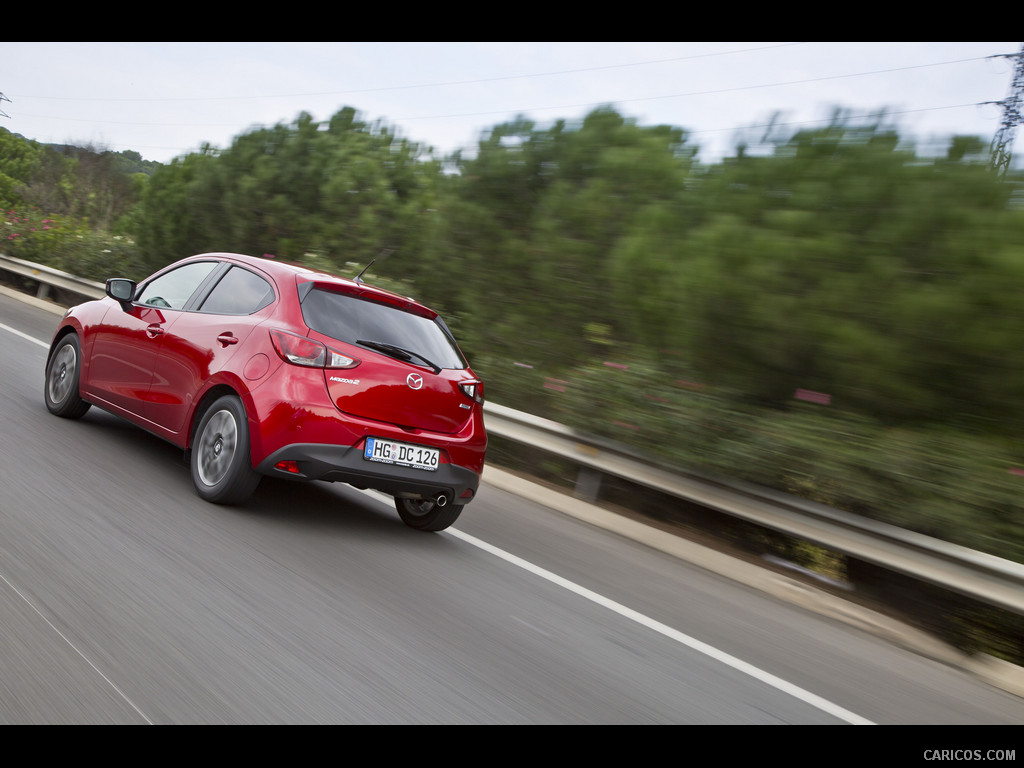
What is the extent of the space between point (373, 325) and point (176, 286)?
188 cm

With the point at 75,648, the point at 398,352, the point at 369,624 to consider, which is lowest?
the point at 75,648

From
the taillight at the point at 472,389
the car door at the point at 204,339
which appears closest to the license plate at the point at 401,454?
the taillight at the point at 472,389

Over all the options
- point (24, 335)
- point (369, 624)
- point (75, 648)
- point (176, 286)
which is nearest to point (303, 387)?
point (369, 624)

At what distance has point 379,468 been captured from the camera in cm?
562

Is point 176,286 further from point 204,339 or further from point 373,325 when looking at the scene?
point 373,325

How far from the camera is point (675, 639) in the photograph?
5.06m

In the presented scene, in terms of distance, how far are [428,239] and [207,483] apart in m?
7.47

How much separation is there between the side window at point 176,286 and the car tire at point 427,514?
2146 mm

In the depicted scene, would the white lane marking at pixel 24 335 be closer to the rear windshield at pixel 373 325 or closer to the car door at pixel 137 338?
the car door at pixel 137 338

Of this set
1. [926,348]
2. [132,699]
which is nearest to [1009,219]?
[926,348]

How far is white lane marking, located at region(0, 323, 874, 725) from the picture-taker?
4383 mm

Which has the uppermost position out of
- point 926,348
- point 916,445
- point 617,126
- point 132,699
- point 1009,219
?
point 617,126

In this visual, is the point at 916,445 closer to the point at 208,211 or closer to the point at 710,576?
the point at 710,576

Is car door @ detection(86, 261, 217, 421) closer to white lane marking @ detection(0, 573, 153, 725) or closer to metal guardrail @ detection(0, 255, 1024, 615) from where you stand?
white lane marking @ detection(0, 573, 153, 725)
